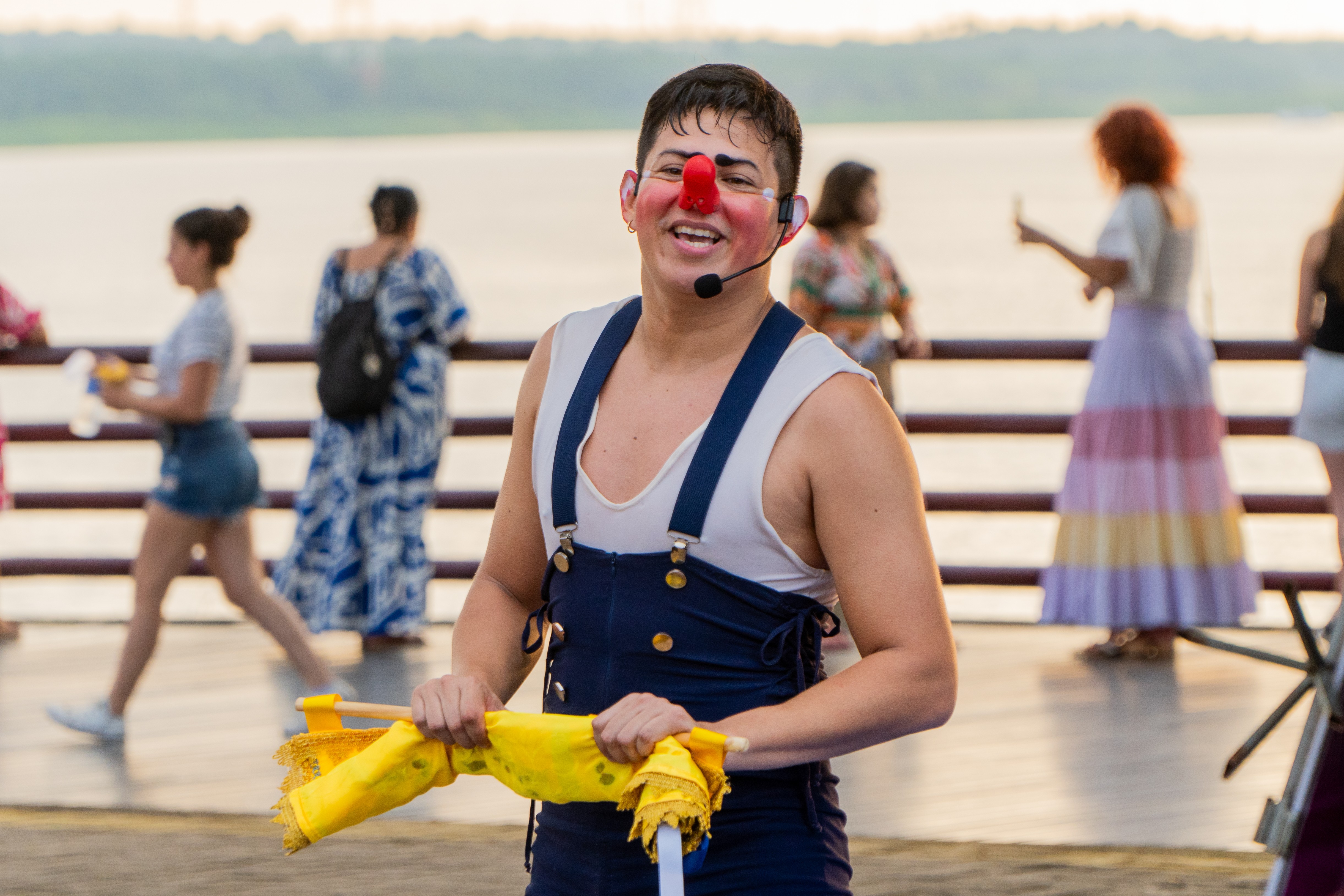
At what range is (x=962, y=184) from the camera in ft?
407

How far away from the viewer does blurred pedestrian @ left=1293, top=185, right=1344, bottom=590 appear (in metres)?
4.63

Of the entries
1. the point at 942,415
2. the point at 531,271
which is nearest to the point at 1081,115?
the point at 531,271

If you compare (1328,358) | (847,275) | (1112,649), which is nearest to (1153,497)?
(1112,649)

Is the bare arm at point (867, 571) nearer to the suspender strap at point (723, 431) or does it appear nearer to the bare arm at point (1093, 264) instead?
the suspender strap at point (723, 431)

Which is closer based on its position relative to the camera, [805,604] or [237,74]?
[805,604]

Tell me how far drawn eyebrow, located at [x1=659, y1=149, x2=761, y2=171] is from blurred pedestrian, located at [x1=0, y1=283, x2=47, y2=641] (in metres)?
5.04

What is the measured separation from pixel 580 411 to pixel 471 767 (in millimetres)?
412

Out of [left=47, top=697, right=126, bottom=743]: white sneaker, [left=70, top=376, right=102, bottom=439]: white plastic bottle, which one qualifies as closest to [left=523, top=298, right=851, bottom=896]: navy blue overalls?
[left=47, top=697, right=126, bottom=743]: white sneaker

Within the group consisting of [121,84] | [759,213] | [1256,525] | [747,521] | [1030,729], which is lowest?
[1256,525]

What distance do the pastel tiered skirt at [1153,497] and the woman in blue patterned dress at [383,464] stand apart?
2283 mm

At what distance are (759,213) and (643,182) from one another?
13 cm

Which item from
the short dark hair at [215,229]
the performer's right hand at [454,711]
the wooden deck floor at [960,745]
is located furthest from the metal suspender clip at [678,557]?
the short dark hair at [215,229]

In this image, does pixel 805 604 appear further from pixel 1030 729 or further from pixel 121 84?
pixel 121 84

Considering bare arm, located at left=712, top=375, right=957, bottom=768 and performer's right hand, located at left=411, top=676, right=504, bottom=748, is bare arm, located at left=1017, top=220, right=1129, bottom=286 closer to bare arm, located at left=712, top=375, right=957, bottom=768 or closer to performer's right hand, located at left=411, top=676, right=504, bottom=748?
bare arm, located at left=712, top=375, right=957, bottom=768
